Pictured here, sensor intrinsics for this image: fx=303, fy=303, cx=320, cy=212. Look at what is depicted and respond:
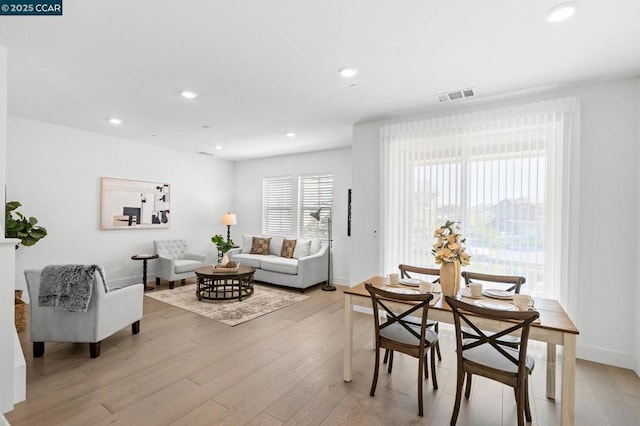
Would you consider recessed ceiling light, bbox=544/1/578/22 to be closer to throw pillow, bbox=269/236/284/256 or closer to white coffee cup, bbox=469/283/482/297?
white coffee cup, bbox=469/283/482/297

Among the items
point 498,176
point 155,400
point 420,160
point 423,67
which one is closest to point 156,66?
point 423,67

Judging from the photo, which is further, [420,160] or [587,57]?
[420,160]

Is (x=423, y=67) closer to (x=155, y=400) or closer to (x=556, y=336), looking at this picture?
(x=556, y=336)

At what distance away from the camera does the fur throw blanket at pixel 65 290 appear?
2.71 meters

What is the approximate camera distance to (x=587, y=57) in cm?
250

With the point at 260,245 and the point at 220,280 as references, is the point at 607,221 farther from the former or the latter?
the point at 260,245

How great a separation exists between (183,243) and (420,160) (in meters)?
4.94

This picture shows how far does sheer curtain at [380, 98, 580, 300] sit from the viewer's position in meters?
3.13

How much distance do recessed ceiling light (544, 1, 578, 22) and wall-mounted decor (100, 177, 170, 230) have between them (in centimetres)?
613

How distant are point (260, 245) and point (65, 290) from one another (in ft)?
13.0

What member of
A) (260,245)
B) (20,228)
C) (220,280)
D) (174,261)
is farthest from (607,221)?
(20,228)

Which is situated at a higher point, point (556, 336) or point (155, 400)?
point (556, 336)

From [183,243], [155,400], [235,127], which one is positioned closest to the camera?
[155,400]

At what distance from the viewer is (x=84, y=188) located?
16.3 feet
